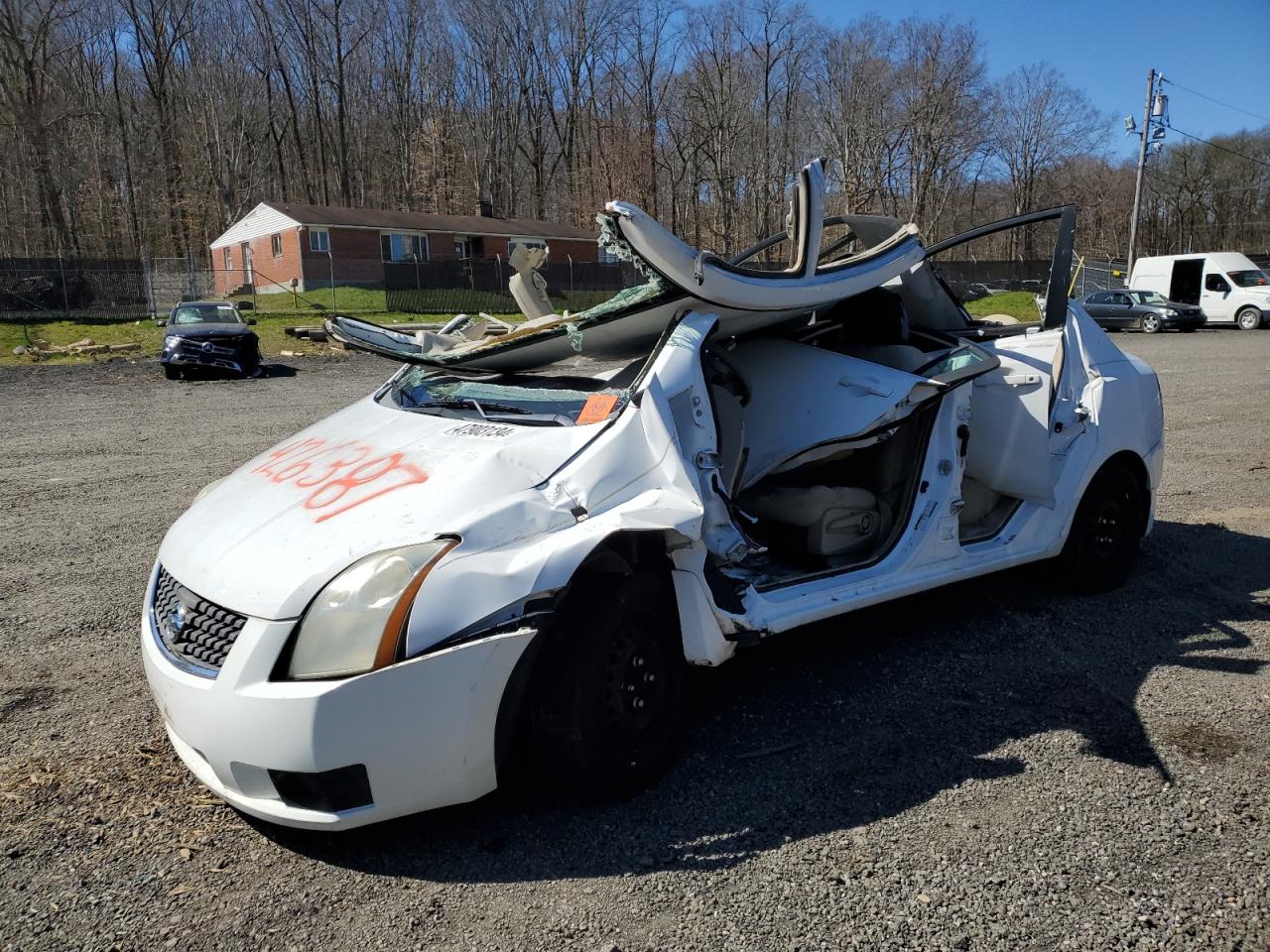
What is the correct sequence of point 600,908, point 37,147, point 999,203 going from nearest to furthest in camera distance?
point 600,908 < point 37,147 < point 999,203

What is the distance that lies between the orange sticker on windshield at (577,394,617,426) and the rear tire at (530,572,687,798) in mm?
607

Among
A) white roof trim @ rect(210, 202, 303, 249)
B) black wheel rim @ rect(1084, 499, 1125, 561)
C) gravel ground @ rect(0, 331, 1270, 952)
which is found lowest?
gravel ground @ rect(0, 331, 1270, 952)

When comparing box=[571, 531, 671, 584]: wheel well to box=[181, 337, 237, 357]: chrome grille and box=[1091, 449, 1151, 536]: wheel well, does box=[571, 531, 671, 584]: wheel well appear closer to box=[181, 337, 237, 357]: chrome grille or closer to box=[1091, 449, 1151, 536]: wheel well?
box=[1091, 449, 1151, 536]: wheel well

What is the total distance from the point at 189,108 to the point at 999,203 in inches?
2219

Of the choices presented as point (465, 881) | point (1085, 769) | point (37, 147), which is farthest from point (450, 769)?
point (37, 147)

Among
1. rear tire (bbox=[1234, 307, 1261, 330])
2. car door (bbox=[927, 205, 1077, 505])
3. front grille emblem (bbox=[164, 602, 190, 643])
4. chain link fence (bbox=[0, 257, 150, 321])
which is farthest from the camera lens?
Answer: rear tire (bbox=[1234, 307, 1261, 330])

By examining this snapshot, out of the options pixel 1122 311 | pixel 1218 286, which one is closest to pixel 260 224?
pixel 1122 311

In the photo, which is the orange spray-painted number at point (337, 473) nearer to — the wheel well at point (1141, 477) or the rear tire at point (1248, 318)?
the wheel well at point (1141, 477)

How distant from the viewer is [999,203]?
70375mm

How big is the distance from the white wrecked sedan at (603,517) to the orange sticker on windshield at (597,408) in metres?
0.01

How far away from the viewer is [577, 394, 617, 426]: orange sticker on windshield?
11.1ft

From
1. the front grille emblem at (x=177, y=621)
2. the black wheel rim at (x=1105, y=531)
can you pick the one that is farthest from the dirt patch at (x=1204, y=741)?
the front grille emblem at (x=177, y=621)

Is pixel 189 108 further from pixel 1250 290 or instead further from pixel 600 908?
pixel 600 908

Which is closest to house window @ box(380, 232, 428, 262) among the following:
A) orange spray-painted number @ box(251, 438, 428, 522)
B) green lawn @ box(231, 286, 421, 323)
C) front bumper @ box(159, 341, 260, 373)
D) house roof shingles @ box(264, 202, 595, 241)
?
house roof shingles @ box(264, 202, 595, 241)
